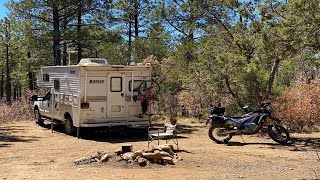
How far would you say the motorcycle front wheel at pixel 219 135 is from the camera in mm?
11234

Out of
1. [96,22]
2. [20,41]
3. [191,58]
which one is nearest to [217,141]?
[191,58]

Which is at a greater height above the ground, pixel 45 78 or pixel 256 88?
pixel 45 78

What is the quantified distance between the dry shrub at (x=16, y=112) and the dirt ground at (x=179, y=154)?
491 centimetres

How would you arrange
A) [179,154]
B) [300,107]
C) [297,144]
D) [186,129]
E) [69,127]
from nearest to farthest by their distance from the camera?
[179,154]
[297,144]
[69,127]
[300,107]
[186,129]

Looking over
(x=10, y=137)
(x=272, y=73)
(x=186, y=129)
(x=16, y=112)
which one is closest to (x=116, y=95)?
(x=186, y=129)

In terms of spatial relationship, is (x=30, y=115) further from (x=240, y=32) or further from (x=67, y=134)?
(x=240, y=32)

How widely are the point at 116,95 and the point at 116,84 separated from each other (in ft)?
1.08

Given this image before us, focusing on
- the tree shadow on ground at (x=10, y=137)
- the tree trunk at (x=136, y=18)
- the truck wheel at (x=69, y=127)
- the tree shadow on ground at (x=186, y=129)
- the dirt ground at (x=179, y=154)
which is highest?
the tree trunk at (x=136, y=18)

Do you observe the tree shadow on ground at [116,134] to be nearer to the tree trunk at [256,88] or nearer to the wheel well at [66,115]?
the wheel well at [66,115]

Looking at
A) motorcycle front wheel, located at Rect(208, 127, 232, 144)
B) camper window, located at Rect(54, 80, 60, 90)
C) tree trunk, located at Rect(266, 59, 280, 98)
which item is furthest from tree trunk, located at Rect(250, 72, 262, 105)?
camper window, located at Rect(54, 80, 60, 90)

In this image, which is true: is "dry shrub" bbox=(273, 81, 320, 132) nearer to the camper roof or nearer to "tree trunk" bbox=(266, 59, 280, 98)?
"tree trunk" bbox=(266, 59, 280, 98)

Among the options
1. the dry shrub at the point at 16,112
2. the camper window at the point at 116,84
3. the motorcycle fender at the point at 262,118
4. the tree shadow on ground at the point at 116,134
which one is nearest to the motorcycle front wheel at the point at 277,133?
the motorcycle fender at the point at 262,118

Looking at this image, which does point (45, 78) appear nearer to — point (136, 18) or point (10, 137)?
point (10, 137)

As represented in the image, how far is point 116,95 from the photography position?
1229 centimetres
